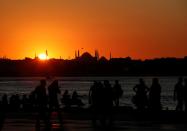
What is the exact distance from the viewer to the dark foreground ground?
24.3m

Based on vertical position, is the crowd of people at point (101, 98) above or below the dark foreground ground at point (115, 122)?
above

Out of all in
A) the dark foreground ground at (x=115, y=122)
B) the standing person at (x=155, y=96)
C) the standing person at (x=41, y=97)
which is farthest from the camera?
the standing person at (x=155, y=96)

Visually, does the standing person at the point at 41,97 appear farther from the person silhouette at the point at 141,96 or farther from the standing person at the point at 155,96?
the person silhouette at the point at 141,96

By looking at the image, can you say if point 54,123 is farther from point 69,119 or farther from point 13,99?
point 13,99

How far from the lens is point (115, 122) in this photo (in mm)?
26703

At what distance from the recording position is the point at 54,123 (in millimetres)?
26453

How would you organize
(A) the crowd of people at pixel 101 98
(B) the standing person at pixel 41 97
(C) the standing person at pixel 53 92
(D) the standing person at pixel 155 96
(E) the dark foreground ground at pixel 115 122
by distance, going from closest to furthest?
1. (E) the dark foreground ground at pixel 115 122
2. (A) the crowd of people at pixel 101 98
3. (B) the standing person at pixel 41 97
4. (C) the standing person at pixel 53 92
5. (D) the standing person at pixel 155 96

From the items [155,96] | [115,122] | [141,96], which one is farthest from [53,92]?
[141,96]

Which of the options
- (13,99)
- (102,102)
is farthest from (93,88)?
(13,99)

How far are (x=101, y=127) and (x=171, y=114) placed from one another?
5539 millimetres

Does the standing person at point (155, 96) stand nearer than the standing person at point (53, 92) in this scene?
No

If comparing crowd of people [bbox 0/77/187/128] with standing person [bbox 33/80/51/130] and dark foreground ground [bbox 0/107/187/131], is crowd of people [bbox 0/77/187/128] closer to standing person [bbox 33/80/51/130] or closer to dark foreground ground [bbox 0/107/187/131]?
standing person [bbox 33/80/51/130]

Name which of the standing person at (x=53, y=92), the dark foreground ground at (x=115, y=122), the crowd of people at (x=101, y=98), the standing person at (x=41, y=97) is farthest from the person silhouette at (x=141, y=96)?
the standing person at (x=41, y=97)

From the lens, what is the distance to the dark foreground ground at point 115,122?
24297 mm
